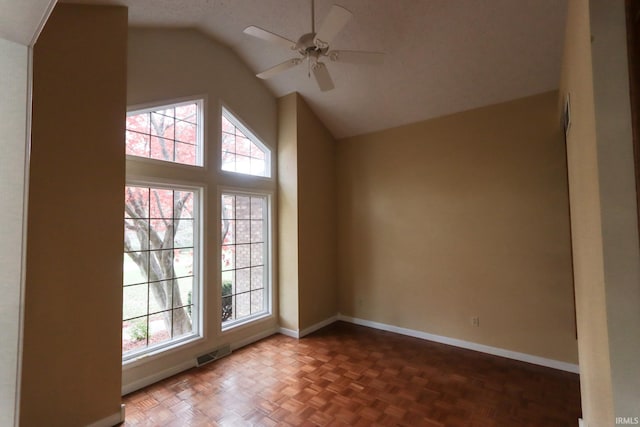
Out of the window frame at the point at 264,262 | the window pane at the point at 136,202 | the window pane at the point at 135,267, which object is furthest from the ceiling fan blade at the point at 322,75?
the window pane at the point at 135,267

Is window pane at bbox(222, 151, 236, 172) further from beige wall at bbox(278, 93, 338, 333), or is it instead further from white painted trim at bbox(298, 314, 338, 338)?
white painted trim at bbox(298, 314, 338, 338)

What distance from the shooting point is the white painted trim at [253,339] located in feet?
12.0

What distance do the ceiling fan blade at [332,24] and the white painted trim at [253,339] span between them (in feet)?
11.1

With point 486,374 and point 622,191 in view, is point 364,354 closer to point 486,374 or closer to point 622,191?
point 486,374

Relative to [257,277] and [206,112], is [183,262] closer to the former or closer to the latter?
[257,277]

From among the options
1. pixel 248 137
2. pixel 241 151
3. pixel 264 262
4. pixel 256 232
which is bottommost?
pixel 264 262

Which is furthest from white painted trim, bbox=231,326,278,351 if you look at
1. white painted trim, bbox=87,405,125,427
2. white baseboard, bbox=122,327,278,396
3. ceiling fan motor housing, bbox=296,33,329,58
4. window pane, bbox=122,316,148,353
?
ceiling fan motor housing, bbox=296,33,329,58

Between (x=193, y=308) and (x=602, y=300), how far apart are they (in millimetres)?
3431

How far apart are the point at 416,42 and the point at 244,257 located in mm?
3204

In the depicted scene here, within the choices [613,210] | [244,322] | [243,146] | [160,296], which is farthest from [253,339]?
[613,210]

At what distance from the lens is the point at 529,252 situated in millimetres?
3260

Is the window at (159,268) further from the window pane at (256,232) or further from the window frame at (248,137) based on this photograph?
the window pane at (256,232)

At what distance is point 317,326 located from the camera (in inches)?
171

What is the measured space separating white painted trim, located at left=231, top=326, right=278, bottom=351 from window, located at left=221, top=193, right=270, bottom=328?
24 centimetres
